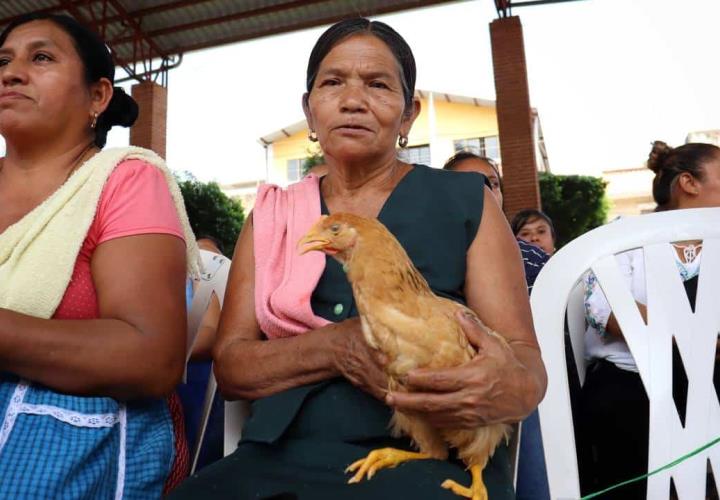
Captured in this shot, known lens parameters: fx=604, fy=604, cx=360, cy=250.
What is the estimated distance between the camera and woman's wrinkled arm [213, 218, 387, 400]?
4.23 feet

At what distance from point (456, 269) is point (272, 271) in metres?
0.47

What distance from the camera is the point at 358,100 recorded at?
5.25 feet

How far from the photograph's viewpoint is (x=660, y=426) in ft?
5.21

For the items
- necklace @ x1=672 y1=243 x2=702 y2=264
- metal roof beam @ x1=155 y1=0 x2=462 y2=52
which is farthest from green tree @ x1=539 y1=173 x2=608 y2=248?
necklace @ x1=672 y1=243 x2=702 y2=264

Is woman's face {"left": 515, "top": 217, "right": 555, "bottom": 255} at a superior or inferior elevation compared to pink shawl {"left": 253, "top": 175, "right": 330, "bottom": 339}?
superior

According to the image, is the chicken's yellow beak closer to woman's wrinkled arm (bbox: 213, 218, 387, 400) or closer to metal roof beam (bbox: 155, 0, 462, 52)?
woman's wrinkled arm (bbox: 213, 218, 387, 400)

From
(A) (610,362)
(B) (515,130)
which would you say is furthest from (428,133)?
(A) (610,362)

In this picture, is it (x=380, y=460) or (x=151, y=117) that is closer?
(x=380, y=460)

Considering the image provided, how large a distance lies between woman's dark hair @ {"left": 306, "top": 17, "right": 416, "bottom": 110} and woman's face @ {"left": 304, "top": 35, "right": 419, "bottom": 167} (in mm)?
22

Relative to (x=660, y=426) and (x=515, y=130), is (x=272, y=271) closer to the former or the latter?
(x=660, y=426)

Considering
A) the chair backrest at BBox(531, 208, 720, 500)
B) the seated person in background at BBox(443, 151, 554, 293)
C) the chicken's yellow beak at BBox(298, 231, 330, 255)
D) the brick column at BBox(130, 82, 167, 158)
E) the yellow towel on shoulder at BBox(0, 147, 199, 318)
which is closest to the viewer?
the chicken's yellow beak at BBox(298, 231, 330, 255)

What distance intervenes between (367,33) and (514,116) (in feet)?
28.2

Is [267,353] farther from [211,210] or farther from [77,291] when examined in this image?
[211,210]

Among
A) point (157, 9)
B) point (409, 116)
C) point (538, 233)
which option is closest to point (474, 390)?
point (409, 116)
